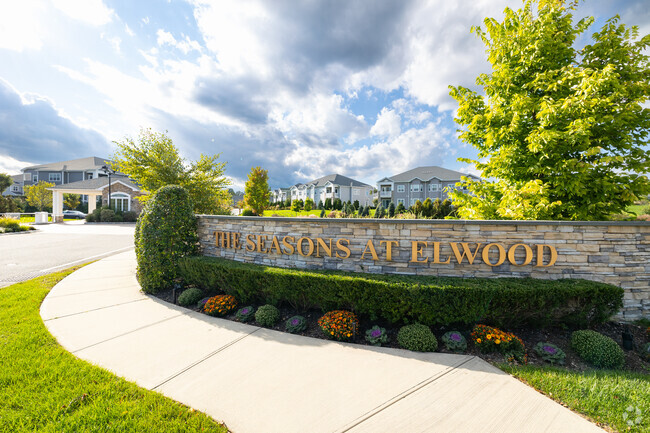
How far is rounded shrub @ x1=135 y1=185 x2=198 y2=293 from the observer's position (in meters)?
6.29

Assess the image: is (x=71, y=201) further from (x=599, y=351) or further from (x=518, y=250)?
(x=599, y=351)

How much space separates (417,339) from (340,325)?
3.86ft

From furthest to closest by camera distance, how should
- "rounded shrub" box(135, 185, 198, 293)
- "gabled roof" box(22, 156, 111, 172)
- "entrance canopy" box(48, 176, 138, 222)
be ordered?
"gabled roof" box(22, 156, 111, 172)
"entrance canopy" box(48, 176, 138, 222)
"rounded shrub" box(135, 185, 198, 293)

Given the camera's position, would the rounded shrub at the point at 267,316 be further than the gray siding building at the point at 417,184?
No

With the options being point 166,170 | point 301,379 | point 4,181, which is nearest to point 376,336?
point 301,379

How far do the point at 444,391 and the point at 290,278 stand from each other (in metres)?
2.85

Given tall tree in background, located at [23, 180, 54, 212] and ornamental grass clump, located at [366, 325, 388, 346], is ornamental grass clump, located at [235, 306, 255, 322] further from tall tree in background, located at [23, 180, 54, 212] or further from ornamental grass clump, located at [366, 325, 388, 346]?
tall tree in background, located at [23, 180, 54, 212]

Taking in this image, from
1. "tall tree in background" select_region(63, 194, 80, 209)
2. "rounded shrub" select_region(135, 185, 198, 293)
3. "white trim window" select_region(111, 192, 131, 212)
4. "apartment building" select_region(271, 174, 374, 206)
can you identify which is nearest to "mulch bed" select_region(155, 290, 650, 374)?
"rounded shrub" select_region(135, 185, 198, 293)

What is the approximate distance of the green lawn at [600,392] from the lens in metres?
2.56

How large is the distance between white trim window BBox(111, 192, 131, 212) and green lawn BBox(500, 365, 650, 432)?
3927cm

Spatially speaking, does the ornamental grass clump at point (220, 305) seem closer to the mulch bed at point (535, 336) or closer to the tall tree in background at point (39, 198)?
the mulch bed at point (535, 336)

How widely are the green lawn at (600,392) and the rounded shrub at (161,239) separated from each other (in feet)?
22.9

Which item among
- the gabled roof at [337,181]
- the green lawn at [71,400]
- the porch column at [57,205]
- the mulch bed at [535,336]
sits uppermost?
the gabled roof at [337,181]

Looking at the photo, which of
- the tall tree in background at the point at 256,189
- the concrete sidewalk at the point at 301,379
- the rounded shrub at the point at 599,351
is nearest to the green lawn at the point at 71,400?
the concrete sidewalk at the point at 301,379
